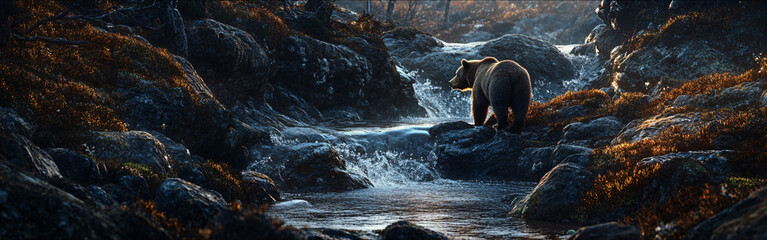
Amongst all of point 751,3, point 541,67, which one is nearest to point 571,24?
point 541,67

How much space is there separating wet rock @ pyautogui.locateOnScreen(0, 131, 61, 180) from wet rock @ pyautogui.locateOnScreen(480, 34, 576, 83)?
116ft

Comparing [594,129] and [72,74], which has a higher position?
[72,74]

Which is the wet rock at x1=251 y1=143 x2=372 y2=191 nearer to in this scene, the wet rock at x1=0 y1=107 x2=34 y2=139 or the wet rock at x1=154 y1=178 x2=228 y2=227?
the wet rock at x1=0 y1=107 x2=34 y2=139

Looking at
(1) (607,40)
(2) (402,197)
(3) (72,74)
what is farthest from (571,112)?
(1) (607,40)

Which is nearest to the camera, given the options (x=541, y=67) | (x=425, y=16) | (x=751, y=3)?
(x=751, y=3)

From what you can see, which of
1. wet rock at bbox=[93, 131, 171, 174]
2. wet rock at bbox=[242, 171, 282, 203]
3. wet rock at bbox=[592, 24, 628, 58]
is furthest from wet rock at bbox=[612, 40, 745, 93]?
wet rock at bbox=[93, 131, 171, 174]

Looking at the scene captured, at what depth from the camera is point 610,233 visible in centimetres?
602

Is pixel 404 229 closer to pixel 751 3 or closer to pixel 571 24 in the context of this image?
pixel 751 3

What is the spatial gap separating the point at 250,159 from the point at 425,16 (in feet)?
221

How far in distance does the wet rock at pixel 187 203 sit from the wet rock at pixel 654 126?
11664mm

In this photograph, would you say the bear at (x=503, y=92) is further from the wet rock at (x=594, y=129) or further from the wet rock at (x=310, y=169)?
the wet rock at (x=310, y=169)

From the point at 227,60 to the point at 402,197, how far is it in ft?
33.8

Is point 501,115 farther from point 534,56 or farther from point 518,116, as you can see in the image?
point 534,56

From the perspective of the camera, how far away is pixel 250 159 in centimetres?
1623
